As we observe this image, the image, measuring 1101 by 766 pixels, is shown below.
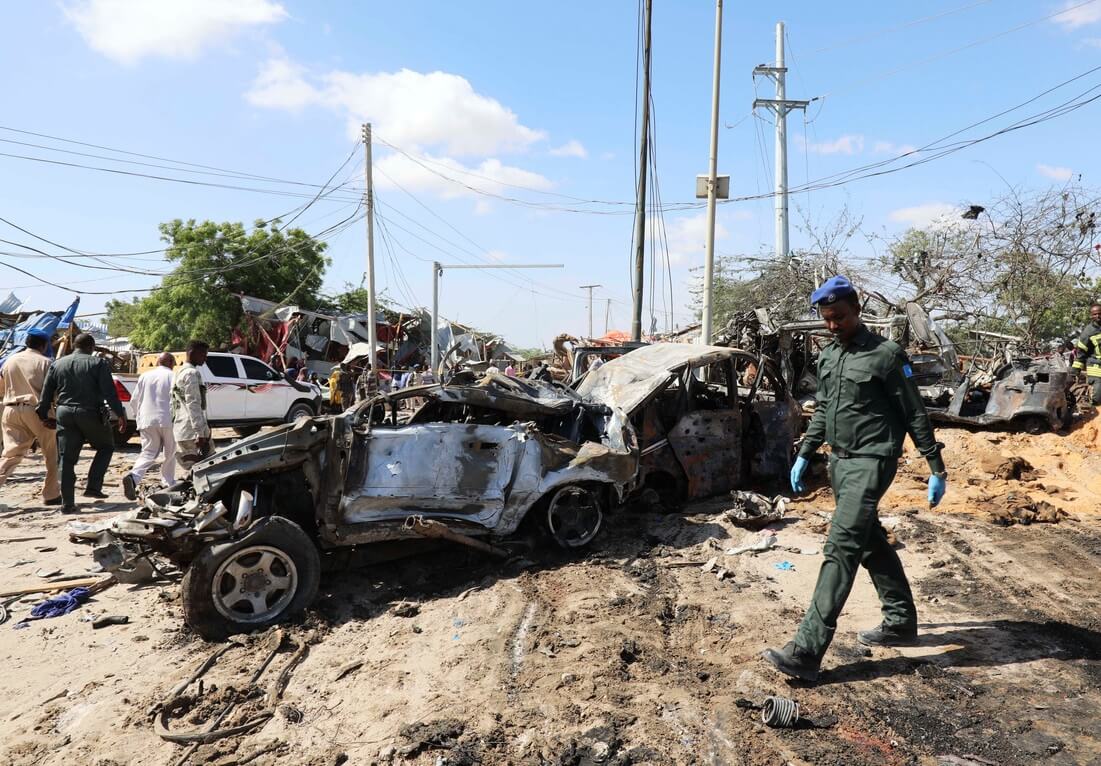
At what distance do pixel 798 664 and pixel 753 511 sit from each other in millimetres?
3181

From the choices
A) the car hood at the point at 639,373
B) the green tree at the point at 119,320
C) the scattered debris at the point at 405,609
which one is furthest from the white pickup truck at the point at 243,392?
the green tree at the point at 119,320

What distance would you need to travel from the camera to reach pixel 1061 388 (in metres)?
9.66

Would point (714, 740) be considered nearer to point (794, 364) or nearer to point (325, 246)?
point (794, 364)

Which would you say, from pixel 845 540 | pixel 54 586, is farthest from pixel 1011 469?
pixel 54 586

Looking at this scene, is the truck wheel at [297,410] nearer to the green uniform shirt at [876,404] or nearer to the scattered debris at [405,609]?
the scattered debris at [405,609]

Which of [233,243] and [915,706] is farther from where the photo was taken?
[233,243]

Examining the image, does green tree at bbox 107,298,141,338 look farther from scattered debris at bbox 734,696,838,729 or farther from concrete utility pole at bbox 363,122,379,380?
scattered debris at bbox 734,696,838,729

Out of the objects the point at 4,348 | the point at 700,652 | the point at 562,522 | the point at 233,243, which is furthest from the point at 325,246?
the point at 700,652

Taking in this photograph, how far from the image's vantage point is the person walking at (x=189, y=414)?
7438mm

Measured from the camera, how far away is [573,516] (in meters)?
5.94

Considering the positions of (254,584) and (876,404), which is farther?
(254,584)

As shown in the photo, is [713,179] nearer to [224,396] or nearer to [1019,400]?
[1019,400]

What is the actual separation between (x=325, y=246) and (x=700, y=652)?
2630 cm

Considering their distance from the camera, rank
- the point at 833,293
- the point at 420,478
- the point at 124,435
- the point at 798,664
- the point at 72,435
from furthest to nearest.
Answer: the point at 124,435
the point at 72,435
the point at 420,478
the point at 833,293
the point at 798,664
